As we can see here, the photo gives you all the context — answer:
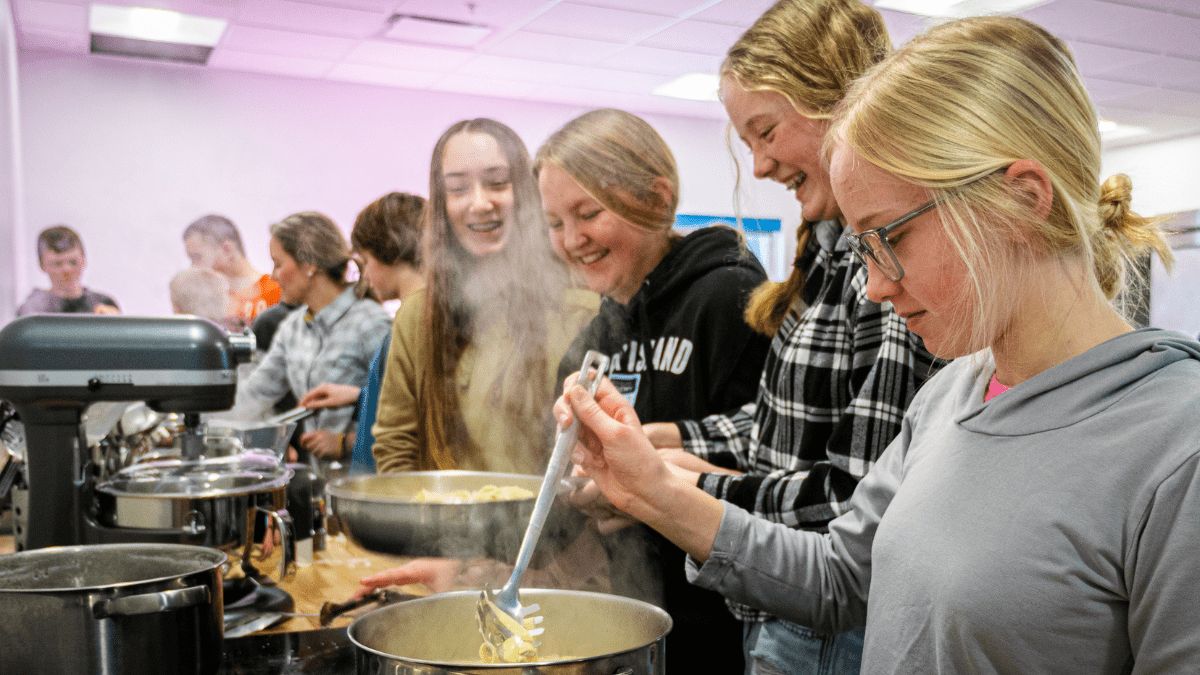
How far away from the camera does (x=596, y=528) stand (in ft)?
4.65

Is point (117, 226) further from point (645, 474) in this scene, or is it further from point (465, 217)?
point (645, 474)

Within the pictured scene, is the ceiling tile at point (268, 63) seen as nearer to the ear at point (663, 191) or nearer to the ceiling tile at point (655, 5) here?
the ceiling tile at point (655, 5)

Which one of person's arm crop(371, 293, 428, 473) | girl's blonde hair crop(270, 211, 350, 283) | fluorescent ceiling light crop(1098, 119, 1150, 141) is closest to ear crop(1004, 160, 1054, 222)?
person's arm crop(371, 293, 428, 473)

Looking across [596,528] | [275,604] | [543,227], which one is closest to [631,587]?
[596,528]

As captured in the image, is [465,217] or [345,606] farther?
[465,217]

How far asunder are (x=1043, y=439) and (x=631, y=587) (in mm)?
843

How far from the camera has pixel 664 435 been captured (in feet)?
4.60

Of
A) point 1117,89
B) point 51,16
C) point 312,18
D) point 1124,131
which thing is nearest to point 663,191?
point 312,18

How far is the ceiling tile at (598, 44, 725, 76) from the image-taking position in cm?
595

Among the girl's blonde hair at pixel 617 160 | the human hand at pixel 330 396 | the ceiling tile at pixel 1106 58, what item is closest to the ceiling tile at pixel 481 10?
the human hand at pixel 330 396

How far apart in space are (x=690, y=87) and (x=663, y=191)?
17.3ft

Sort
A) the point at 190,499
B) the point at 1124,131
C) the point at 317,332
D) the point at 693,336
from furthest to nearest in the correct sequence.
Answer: the point at 1124,131 → the point at 317,332 → the point at 693,336 → the point at 190,499

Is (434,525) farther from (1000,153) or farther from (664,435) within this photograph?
(1000,153)

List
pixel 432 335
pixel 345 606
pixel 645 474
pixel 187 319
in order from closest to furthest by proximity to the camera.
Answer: pixel 645 474
pixel 345 606
pixel 187 319
pixel 432 335
